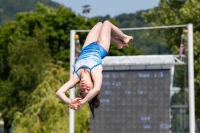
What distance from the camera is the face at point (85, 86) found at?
8445mm

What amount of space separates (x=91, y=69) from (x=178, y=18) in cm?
2393

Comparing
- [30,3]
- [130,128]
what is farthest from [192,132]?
[30,3]

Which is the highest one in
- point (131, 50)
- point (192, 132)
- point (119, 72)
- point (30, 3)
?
point (30, 3)

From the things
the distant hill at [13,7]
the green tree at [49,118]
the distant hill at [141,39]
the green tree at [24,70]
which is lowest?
the green tree at [49,118]

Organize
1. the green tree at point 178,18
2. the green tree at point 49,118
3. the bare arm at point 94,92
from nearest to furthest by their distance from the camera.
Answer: the bare arm at point 94,92, the green tree at point 49,118, the green tree at point 178,18

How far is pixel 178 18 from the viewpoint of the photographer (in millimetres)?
32094

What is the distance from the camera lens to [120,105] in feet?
55.1

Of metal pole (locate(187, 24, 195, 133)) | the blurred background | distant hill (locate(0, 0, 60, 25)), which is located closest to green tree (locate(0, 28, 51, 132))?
the blurred background

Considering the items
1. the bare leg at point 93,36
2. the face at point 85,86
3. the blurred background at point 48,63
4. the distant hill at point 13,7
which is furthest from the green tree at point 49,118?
the distant hill at point 13,7

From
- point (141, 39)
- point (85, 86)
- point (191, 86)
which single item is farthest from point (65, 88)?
point (141, 39)

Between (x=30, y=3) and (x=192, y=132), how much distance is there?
394 feet

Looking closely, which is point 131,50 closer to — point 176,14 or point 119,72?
point 176,14

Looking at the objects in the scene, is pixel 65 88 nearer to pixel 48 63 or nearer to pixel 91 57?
pixel 91 57

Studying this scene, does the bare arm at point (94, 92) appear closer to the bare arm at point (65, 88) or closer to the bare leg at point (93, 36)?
the bare arm at point (65, 88)
